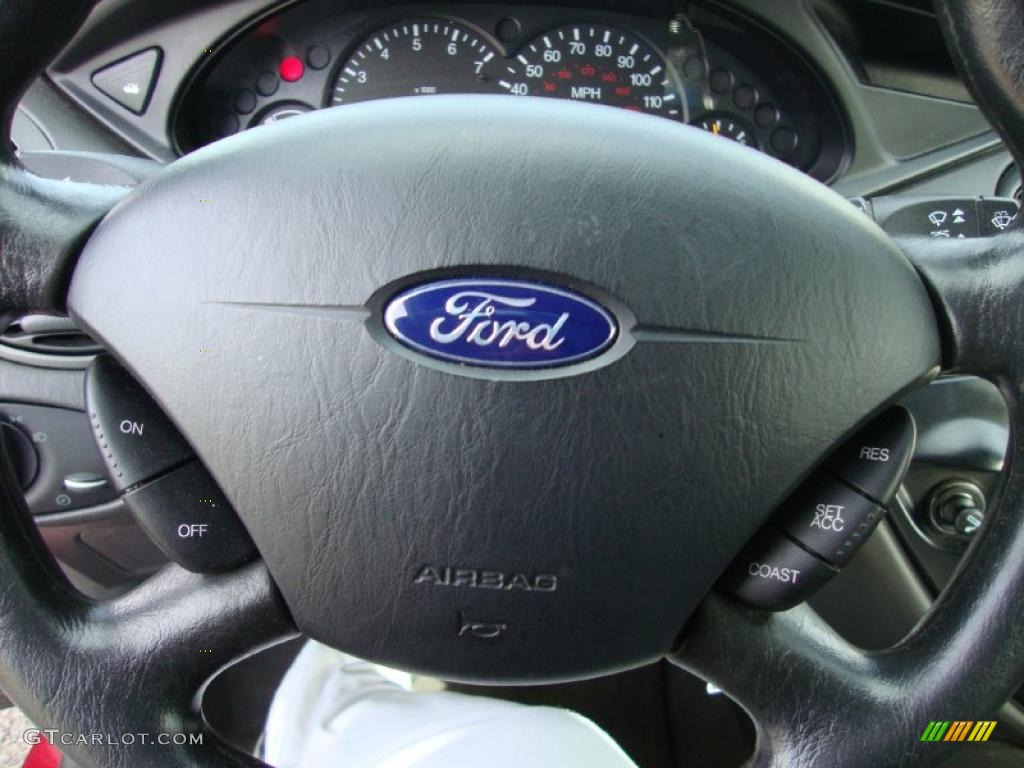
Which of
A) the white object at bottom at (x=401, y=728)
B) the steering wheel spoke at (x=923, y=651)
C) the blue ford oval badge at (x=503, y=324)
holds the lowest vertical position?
the white object at bottom at (x=401, y=728)

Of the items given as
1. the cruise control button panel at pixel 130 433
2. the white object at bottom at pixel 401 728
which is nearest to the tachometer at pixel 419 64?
the white object at bottom at pixel 401 728

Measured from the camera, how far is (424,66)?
176 centimetres

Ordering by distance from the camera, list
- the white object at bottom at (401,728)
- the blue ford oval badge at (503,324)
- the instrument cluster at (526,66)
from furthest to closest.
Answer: the instrument cluster at (526,66) → the white object at bottom at (401,728) → the blue ford oval badge at (503,324)

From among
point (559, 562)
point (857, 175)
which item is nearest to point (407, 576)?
point (559, 562)

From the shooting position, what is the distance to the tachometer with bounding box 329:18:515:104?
5.76 ft

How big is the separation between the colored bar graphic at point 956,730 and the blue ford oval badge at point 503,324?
34cm

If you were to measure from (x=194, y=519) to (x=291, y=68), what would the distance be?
4.27ft

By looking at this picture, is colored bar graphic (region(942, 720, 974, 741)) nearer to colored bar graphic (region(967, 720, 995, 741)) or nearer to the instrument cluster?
colored bar graphic (region(967, 720, 995, 741))

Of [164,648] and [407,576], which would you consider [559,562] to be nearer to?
[407,576]

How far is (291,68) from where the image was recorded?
1.78 m

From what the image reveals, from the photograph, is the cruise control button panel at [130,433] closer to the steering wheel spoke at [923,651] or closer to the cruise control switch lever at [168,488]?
the cruise control switch lever at [168,488]

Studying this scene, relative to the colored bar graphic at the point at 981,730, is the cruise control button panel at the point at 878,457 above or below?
above

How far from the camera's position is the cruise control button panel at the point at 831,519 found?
2.16 ft

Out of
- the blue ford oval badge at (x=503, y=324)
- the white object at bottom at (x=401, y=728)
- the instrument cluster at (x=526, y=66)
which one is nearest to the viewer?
the blue ford oval badge at (x=503, y=324)
